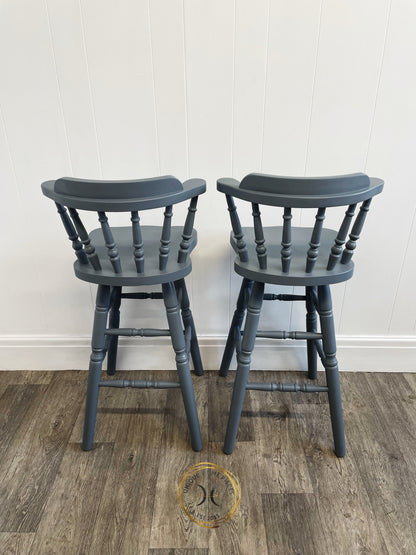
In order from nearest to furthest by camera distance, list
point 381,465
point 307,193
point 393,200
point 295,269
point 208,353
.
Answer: point 307,193, point 295,269, point 381,465, point 393,200, point 208,353

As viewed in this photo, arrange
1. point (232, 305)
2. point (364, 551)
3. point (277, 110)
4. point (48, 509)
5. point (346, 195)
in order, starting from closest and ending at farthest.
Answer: point (346, 195), point (364, 551), point (48, 509), point (277, 110), point (232, 305)

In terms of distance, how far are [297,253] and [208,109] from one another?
61 cm

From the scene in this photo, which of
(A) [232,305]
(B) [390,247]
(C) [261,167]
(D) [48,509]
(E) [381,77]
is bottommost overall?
(D) [48,509]

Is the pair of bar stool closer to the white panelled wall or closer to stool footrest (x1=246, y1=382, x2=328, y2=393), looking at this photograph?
stool footrest (x1=246, y1=382, x2=328, y2=393)

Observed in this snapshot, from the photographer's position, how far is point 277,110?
1278mm

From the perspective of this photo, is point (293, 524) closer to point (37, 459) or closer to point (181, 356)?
point (181, 356)

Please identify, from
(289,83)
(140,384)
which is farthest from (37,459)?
(289,83)

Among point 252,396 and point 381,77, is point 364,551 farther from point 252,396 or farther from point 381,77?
point 381,77

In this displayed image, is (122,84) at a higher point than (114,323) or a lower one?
higher

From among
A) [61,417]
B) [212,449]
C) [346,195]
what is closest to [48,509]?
[61,417]

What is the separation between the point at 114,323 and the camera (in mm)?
1514

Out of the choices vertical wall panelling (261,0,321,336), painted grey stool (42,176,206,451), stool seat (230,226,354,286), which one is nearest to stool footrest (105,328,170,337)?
painted grey stool (42,176,206,451)

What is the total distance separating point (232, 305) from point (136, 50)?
102cm

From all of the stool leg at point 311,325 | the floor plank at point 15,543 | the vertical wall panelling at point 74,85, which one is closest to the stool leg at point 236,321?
the stool leg at point 311,325
